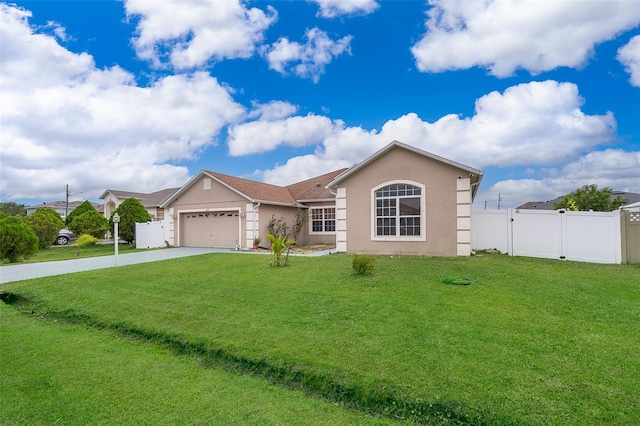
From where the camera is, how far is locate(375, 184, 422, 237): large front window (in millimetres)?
13117

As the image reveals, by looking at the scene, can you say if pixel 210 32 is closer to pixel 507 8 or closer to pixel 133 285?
pixel 133 285

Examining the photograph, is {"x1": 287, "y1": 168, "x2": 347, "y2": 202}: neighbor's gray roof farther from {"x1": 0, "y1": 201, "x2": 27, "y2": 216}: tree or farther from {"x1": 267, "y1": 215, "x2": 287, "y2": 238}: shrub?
{"x1": 0, "y1": 201, "x2": 27, "y2": 216}: tree

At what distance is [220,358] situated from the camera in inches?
192

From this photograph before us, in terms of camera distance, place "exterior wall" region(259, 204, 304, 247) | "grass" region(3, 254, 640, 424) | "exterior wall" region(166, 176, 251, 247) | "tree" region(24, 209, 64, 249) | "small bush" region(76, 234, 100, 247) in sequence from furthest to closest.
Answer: "small bush" region(76, 234, 100, 247) → "tree" region(24, 209, 64, 249) → "exterior wall" region(259, 204, 304, 247) → "exterior wall" region(166, 176, 251, 247) → "grass" region(3, 254, 640, 424)

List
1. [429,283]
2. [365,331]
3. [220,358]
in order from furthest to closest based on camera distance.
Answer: [429,283], [365,331], [220,358]

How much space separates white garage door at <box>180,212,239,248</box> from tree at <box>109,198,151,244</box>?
4836 mm

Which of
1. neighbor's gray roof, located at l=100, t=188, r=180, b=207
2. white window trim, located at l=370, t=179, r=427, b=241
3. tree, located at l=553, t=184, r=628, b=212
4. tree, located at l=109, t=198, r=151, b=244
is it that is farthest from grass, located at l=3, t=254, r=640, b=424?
neighbor's gray roof, located at l=100, t=188, r=180, b=207

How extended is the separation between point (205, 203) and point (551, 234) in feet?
57.1

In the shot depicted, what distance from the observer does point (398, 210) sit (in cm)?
1343

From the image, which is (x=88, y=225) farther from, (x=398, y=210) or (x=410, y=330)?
(x=410, y=330)

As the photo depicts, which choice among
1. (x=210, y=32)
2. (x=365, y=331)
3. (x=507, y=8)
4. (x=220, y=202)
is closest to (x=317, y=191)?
(x=220, y=202)

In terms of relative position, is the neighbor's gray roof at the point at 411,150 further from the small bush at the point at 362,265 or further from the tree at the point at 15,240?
the tree at the point at 15,240

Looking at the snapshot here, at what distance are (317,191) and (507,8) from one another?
13947mm

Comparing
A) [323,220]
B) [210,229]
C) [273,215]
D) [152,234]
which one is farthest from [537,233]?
[152,234]
